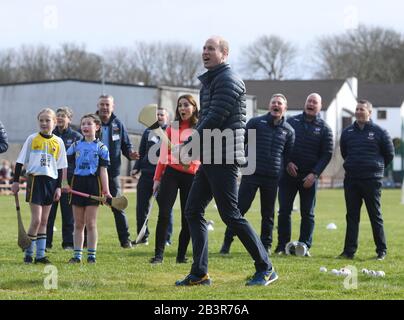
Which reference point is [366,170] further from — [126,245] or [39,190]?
[39,190]

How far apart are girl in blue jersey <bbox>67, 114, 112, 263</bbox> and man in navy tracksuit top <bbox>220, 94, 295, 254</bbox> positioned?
2.24m

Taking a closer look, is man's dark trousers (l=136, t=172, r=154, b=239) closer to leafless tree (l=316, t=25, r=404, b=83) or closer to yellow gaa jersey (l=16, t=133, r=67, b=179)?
yellow gaa jersey (l=16, t=133, r=67, b=179)

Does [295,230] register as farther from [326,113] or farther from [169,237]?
[326,113]

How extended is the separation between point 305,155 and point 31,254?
14.2ft

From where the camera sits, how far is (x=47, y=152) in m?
10.2

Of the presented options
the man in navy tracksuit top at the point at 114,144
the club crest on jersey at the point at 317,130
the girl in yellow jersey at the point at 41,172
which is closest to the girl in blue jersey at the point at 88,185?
the girl in yellow jersey at the point at 41,172

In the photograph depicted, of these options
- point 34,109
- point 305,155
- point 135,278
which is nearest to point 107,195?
point 135,278

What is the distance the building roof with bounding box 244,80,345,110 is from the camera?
7712 cm

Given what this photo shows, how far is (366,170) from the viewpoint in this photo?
461 inches

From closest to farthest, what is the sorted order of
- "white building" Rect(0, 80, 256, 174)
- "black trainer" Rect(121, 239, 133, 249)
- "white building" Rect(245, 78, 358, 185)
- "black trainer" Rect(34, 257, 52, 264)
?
1. "black trainer" Rect(34, 257, 52, 264)
2. "black trainer" Rect(121, 239, 133, 249)
3. "white building" Rect(0, 80, 256, 174)
4. "white building" Rect(245, 78, 358, 185)

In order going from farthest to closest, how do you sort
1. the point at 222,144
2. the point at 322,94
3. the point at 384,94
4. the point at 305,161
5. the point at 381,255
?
the point at 384,94 < the point at 322,94 < the point at 305,161 < the point at 381,255 < the point at 222,144

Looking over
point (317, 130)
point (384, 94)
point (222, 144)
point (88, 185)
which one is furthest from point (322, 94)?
point (222, 144)

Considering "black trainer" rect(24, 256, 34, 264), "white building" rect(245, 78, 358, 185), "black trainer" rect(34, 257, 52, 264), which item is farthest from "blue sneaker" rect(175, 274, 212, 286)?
"white building" rect(245, 78, 358, 185)

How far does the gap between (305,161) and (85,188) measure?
3542 millimetres
